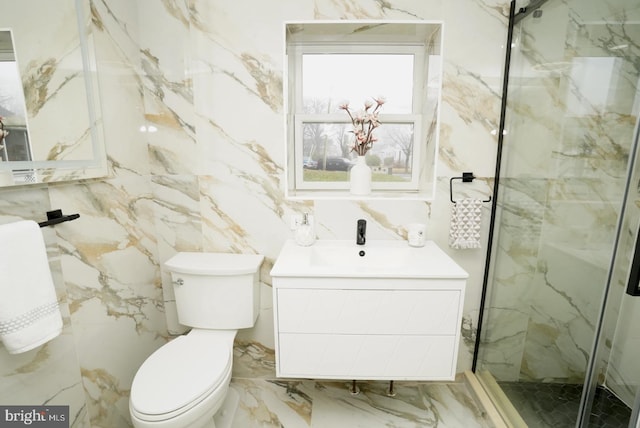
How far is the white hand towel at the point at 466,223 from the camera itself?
1604 mm

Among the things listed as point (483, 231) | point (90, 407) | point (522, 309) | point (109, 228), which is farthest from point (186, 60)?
point (522, 309)

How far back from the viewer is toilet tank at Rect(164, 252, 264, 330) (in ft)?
5.17

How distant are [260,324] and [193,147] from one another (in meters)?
1.09

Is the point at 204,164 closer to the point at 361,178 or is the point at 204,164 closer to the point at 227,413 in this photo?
the point at 361,178

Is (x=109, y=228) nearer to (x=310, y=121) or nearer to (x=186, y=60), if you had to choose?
(x=186, y=60)

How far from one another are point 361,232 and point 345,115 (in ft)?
2.29

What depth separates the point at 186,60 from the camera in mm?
1611

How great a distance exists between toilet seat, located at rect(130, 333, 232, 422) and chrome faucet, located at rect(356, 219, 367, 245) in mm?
841

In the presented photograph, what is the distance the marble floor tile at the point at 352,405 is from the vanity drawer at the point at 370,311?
2.06ft

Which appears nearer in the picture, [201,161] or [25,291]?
[25,291]

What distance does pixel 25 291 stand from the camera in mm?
952

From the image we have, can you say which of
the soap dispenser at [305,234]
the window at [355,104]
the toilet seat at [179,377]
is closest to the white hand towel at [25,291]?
the toilet seat at [179,377]

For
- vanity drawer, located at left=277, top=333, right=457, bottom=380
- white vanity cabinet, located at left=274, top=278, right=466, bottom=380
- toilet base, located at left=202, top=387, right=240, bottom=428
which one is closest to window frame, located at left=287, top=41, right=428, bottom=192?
white vanity cabinet, located at left=274, top=278, right=466, bottom=380

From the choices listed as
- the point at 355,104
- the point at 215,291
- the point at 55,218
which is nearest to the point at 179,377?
the point at 215,291
